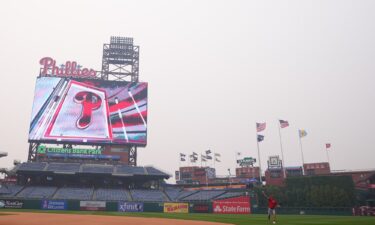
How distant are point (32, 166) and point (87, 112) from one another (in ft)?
47.5


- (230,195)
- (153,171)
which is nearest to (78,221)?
(230,195)

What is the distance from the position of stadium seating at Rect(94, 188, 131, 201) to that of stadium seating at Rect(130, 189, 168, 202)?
161cm

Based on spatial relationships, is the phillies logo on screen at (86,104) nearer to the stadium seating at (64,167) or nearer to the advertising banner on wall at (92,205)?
the stadium seating at (64,167)

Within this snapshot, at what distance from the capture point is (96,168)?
64.5 metres

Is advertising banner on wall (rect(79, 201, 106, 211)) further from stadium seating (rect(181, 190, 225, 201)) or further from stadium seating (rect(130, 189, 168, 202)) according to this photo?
stadium seating (rect(181, 190, 225, 201))

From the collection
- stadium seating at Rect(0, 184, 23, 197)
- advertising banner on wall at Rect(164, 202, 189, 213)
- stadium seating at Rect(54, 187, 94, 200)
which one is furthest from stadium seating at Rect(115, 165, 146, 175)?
stadium seating at Rect(0, 184, 23, 197)

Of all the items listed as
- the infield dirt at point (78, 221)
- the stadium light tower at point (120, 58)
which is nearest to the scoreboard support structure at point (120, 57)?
the stadium light tower at point (120, 58)

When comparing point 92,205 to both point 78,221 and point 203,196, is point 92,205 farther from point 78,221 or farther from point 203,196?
point 78,221

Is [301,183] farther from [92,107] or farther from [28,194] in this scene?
[28,194]

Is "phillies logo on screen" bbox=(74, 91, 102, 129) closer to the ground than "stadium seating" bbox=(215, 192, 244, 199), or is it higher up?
higher up

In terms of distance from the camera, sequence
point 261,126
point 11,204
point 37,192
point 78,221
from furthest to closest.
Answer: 1. point 261,126
2. point 37,192
3. point 11,204
4. point 78,221

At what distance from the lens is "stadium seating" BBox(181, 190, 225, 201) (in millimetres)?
60825

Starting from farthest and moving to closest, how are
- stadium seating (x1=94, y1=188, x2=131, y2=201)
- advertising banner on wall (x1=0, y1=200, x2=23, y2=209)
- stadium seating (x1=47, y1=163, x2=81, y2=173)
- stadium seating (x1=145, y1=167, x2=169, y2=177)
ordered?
stadium seating (x1=145, y1=167, x2=169, y2=177), stadium seating (x1=47, y1=163, x2=81, y2=173), stadium seating (x1=94, y1=188, x2=131, y2=201), advertising banner on wall (x1=0, y1=200, x2=23, y2=209)

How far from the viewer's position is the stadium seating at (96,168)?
63.0 meters
